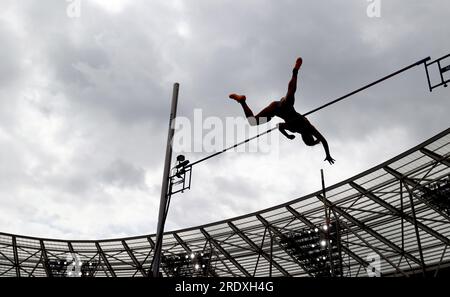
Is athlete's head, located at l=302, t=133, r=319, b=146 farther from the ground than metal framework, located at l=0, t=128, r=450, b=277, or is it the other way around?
metal framework, located at l=0, t=128, r=450, b=277

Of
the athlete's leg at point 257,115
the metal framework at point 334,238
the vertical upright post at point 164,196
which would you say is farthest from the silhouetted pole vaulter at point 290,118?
the metal framework at point 334,238

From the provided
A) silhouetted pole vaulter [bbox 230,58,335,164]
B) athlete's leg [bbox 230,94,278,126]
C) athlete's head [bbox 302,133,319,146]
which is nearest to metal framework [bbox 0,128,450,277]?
athlete's head [bbox 302,133,319,146]

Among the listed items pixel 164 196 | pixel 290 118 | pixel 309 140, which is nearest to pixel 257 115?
pixel 290 118

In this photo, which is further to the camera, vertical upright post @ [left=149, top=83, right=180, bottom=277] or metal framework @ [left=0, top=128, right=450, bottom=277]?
metal framework @ [left=0, top=128, right=450, bottom=277]

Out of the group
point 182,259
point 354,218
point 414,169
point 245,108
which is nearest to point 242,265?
point 182,259

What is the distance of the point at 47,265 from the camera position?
29.5m

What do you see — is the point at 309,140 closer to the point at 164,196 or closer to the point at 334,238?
the point at 164,196

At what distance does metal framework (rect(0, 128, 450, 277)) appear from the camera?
18734mm

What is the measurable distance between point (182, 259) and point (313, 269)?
8.69 metres

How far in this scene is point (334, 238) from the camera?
880 inches

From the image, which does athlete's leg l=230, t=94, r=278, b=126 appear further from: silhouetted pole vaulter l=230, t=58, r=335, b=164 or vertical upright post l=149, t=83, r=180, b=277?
vertical upright post l=149, t=83, r=180, b=277
